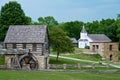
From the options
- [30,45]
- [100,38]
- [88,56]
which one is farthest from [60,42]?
[100,38]

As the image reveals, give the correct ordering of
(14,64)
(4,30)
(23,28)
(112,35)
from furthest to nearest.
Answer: (112,35)
(4,30)
(23,28)
(14,64)

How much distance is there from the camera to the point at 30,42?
171 feet

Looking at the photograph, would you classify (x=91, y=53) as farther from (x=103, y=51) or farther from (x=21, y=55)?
(x=21, y=55)

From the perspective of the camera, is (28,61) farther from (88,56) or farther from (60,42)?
(88,56)

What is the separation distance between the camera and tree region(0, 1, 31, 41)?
66562 millimetres

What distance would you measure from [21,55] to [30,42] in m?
2.58

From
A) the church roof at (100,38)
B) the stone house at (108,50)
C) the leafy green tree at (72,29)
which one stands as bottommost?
the stone house at (108,50)

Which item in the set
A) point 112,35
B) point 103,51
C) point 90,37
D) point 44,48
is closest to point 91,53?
point 103,51

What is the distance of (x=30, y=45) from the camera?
52.5 m

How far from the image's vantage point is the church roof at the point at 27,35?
52.4 m

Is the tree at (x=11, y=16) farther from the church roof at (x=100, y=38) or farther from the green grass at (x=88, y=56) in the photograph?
the church roof at (x=100, y=38)

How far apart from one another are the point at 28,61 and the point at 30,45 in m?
2.37

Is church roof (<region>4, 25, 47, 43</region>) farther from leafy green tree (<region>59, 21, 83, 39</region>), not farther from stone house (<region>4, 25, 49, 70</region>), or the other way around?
leafy green tree (<region>59, 21, 83, 39</region>)

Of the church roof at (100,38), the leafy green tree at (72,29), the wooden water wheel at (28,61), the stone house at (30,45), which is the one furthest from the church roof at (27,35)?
the leafy green tree at (72,29)
